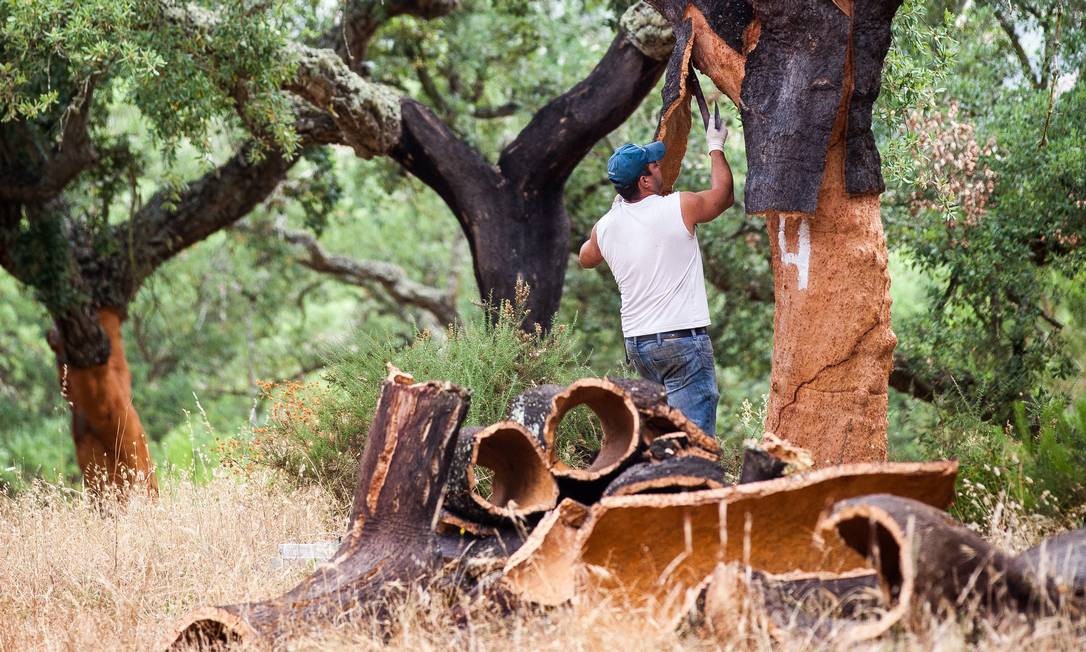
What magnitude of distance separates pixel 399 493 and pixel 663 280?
1.88 m

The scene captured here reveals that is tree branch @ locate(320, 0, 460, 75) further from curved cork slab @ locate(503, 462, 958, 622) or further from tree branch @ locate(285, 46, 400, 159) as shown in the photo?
curved cork slab @ locate(503, 462, 958, 622)

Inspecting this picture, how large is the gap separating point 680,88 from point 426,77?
753cm

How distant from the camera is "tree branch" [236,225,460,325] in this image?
14.0 meters

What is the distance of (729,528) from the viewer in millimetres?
4012

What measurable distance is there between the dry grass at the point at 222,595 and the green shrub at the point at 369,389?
0.77ft

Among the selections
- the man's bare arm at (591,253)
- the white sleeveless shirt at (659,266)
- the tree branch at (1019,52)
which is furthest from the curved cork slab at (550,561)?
the tree branch at (1019,52)

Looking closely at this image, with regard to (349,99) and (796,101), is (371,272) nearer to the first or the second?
(349,99)

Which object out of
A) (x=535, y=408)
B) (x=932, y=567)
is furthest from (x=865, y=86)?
(x=932, y=567)

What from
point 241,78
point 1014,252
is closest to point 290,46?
point 241,78

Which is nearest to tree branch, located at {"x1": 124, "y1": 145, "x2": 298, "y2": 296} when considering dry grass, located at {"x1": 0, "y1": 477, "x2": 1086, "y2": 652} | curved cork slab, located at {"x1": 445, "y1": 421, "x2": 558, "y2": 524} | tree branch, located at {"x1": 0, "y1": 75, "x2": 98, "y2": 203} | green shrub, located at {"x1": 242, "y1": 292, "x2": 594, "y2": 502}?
tree branch, located at {"x1": 0, "y1": 75, "x2": 98, "y2": 203}

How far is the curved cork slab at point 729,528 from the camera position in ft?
12.7

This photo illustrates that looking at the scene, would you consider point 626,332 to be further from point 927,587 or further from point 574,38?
point 574,38

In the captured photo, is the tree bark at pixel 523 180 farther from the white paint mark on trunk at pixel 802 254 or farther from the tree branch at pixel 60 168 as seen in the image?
the white paint mark on trunk at pixel 802 254

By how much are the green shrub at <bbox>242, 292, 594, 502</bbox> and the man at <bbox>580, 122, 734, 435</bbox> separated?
4.03ft
